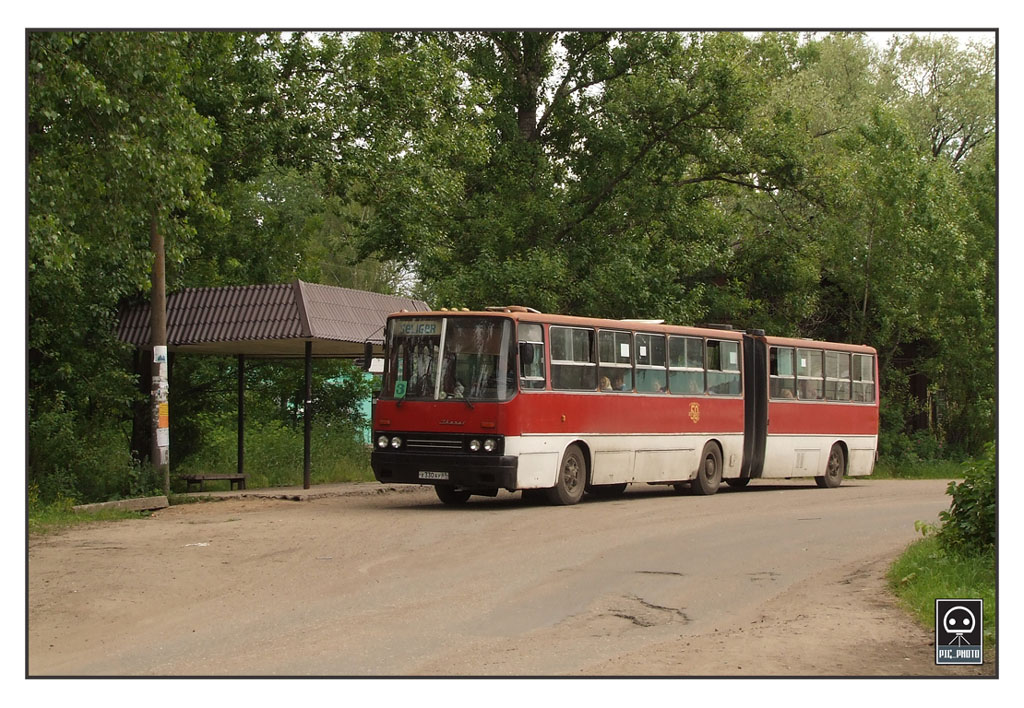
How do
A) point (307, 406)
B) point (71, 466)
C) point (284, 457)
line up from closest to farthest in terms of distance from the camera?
point (71, 466), point (307, 406), point (284, 457)

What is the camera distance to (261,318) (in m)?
22.0

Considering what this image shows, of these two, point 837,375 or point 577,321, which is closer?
point 577,321

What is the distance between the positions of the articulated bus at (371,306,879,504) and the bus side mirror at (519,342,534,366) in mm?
21

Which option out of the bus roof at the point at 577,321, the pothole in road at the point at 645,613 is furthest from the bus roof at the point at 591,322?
the pothole in road at the point at 645,613

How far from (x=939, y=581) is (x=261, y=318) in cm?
1330

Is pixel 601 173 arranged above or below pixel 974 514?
above

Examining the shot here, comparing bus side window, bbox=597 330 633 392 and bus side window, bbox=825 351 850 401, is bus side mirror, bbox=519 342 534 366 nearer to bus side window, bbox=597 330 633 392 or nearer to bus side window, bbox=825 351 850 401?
bus side window, bbox=597 330 633 392

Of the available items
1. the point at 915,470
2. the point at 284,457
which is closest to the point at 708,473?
the point at 284,457

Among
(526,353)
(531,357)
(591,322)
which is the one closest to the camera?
(526,353)

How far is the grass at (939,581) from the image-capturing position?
10.1 metres

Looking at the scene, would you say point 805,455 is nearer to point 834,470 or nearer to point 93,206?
point 834,470

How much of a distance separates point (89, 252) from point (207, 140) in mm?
3696

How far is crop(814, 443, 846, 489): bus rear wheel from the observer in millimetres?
28125

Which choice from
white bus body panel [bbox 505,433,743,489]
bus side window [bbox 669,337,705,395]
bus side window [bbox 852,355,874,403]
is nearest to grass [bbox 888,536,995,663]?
white bus body panel [bbox 505,433,743,489]
